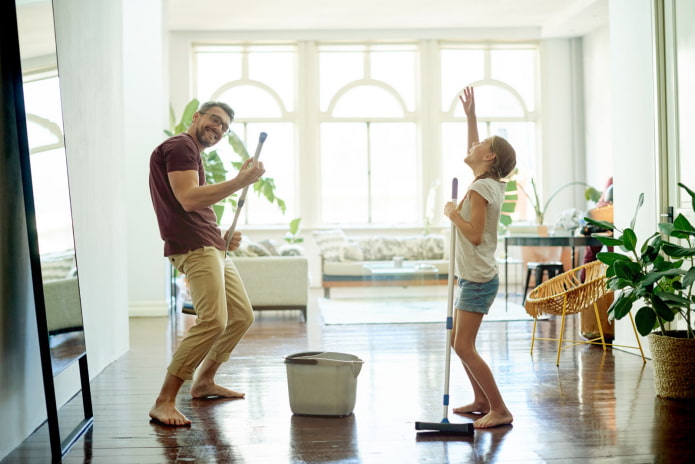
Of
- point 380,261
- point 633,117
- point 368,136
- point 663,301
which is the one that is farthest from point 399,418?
point 368,136

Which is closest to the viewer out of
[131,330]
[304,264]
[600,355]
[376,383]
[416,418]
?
[416,418]

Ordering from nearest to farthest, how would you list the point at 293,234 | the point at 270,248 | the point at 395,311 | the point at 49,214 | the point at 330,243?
1. the point at 49,214
2. the point at 270,248
3. the point at 395,311
4. the point at 330,243
5. the point at 293,234

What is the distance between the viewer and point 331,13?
1020 cm

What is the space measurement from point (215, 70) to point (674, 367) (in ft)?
29.5

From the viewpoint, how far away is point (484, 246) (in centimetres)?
317

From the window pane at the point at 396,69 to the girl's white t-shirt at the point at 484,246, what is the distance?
843 centimetres

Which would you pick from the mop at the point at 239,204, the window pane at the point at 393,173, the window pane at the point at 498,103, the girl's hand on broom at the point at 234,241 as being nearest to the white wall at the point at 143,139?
the mop at the point at 239,204

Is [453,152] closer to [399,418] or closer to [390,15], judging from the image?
[390,15]

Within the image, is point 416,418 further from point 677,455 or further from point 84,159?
point 84,159

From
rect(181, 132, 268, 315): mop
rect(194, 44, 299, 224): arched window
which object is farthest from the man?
rect(194, 44, 299, 224): arched window

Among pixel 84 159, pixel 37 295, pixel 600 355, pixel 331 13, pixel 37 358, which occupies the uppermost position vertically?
pixel 331 13

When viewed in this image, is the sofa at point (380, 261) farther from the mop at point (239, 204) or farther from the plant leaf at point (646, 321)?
the plant leaf at point (646, 321)

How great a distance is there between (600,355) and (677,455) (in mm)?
2233

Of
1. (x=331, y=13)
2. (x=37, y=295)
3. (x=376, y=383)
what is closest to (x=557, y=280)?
(x=376, y=383)
